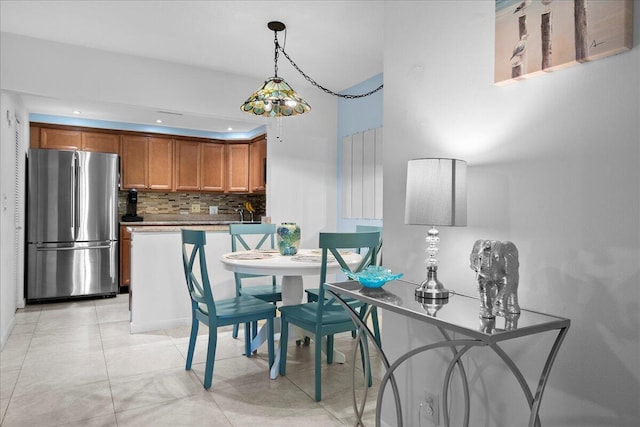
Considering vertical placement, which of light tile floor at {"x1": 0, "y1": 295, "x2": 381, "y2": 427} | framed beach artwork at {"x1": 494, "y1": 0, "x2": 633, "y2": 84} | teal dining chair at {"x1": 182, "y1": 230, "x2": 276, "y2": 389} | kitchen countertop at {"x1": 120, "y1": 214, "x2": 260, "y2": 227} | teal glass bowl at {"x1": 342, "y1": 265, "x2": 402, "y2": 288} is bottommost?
light tile floor at {"x1": 0, "y1": 295, "x2": 381, "y2": 427}

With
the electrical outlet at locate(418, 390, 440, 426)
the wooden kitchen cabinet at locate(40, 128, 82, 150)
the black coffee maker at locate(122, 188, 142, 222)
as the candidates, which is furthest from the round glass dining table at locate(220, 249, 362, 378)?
the wooden kitchen cabinet at locate(40, 128, 82, 150)

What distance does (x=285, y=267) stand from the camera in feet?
8.13

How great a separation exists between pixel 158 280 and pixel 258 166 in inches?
103

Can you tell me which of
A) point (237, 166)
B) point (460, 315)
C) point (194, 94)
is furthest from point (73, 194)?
point (460, 315)

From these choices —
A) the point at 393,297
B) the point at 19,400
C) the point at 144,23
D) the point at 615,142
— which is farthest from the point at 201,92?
the point at 615,142

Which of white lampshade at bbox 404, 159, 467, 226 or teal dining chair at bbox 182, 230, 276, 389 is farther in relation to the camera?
teal dining chair at bbox 182, 230, 276, 389

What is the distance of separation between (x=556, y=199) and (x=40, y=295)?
5.28 m

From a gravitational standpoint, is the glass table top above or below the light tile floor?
Result: above

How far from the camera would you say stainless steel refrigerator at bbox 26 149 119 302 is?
4723 millimetres

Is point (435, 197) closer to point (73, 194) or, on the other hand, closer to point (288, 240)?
point (288, 240)

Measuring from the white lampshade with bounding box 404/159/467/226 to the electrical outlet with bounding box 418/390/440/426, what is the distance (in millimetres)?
781

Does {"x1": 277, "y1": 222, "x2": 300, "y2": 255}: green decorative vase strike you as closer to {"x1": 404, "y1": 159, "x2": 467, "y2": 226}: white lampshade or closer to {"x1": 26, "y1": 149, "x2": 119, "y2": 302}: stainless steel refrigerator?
{"x1": 404, "y1": 159, "x2": 467, "y2": 226}: white lampshade

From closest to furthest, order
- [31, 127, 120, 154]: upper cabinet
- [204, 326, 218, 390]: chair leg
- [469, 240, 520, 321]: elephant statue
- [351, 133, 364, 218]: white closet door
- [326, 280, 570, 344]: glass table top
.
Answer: [326, 280, 570, 344]: glass table top
[469, 240, 520, 321]: elephant statue
[204, 326, 218, 390]: chair leg
[351, 133, 364, 218]: white closet door
[31, 127, 120, 154]: upper cabinet

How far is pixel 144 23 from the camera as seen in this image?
3.25 meters
